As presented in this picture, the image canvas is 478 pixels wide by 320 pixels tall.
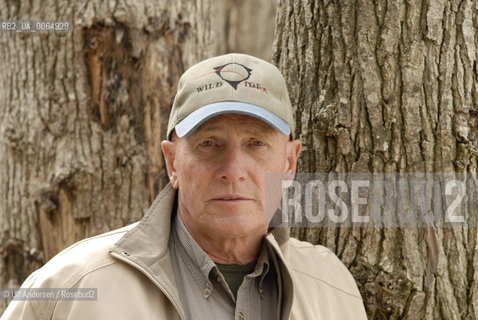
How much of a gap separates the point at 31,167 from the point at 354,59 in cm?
227

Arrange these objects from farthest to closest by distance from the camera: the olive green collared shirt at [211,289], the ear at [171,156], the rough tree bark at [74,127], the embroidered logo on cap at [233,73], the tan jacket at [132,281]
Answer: the rough tree bark at [74,127] → the ear at [171,156] → the embroidered logo on cap at [233,73] → the olive green collared shirt at [211,289] → the tan jacket at [132,281]

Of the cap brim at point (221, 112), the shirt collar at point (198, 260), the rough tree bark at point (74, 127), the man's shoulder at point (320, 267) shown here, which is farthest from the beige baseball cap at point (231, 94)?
the rough tree bark at point (74, 127)

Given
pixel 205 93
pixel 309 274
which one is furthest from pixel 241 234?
pixel 205 93

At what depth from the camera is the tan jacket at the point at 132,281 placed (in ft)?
7.48

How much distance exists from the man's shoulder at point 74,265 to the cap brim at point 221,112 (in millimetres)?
495

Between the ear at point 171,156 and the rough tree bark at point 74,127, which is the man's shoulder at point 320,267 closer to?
the ear at point 171,156

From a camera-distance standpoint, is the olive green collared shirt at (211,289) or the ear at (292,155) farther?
the ear at (292,155)

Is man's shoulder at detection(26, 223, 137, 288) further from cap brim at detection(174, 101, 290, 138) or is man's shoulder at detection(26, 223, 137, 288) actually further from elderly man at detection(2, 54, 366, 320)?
cap brim at detection(174, 101, 290, 138)

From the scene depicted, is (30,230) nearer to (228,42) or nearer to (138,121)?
(138,121)

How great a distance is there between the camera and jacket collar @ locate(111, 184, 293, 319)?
2.35 meters

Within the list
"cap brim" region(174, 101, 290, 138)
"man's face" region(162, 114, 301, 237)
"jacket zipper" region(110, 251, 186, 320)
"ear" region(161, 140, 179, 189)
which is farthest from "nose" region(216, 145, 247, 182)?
"jacket zipper" region(110, 251, 186, 320)

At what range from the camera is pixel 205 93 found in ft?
8.43

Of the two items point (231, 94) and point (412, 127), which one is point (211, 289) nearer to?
point (231, 94)

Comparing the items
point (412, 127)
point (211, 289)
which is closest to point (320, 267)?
point (211, 289)
